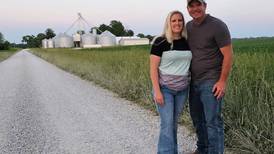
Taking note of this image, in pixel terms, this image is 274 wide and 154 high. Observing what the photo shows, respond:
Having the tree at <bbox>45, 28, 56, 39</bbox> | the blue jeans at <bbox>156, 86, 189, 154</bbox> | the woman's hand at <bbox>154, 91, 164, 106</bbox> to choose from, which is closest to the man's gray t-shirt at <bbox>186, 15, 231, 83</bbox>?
the blue jeans at <bbox>156, 86, 189, 154</bbox>

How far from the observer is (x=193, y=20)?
13.4 feet

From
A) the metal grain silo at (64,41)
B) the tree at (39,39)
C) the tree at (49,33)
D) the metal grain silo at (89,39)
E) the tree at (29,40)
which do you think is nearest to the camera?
the metal grain silo at (89,39)

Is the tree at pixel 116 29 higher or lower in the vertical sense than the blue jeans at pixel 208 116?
higher

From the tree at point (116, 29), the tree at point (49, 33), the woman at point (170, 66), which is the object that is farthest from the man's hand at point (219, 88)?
the tree at point (49, 33)

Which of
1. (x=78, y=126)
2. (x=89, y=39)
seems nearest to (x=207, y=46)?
(x=78, y=126)

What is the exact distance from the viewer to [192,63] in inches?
160

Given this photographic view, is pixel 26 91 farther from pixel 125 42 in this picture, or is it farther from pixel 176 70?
pixel 125 42

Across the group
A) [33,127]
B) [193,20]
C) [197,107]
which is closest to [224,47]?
[193,20]

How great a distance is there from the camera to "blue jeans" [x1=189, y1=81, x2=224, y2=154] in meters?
4.08

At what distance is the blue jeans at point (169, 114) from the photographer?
4.11 m

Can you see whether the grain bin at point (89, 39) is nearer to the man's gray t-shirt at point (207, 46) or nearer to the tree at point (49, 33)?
the tree at point (49, 33)

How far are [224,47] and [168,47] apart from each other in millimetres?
526

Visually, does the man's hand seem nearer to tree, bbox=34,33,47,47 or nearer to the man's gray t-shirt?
the man's gray t-shirt

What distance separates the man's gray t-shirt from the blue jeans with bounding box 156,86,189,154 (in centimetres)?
26
